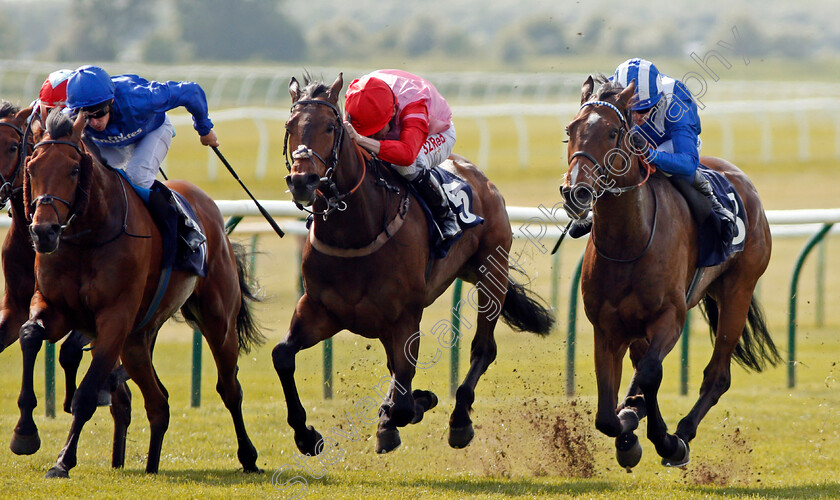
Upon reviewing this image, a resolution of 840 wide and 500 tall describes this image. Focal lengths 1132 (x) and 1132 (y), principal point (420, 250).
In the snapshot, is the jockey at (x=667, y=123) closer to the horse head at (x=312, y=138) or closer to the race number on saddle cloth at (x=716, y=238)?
the race number on saddle cloth at (x=716, y=238)

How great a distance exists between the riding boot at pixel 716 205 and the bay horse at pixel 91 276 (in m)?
2.33

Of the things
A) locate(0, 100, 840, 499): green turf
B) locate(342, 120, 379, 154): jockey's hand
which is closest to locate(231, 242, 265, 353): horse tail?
locate(0, 100, 840, 499): green turf

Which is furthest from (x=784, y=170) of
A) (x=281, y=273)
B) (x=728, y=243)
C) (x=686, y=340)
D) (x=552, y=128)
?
(x=728, y=243)

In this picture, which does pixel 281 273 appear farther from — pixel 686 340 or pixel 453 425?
pixel 453 425

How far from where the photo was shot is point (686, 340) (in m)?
7.27

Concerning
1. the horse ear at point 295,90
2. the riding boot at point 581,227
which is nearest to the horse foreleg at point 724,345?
the riding boot at point 581,227

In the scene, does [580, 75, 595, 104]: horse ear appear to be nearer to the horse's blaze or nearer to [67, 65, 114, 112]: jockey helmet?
[67, 65, 114, 112]: jockey helmet

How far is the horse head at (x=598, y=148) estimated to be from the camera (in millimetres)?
4258

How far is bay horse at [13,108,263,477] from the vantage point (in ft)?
13.8

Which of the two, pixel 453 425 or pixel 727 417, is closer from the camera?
pixel 453 425

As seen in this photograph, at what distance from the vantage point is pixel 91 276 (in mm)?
4438

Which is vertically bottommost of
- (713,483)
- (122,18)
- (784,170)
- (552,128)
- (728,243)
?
(713,483)

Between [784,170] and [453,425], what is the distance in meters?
16.5

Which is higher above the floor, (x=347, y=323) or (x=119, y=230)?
(x=119, y=230)
